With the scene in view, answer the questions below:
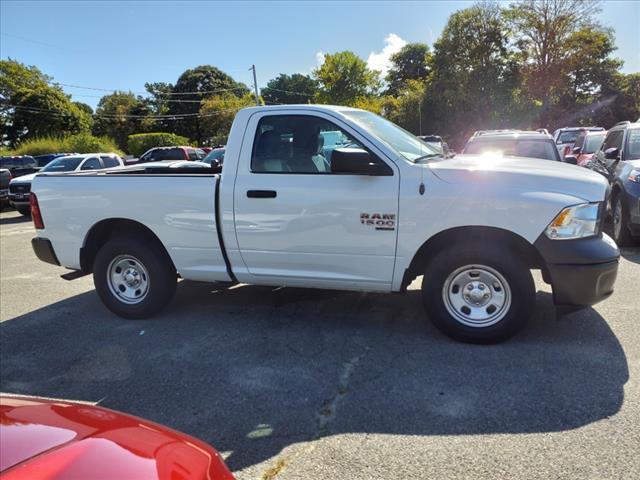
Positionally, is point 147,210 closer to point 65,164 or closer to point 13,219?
point 65,164

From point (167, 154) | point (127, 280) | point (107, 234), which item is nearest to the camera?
point (127, 280)

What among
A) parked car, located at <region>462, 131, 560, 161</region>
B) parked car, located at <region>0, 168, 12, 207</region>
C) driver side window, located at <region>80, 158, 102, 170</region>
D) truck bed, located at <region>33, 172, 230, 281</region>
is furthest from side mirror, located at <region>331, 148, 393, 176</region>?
parked car, located at <region>0, 168, 12, 207</region>

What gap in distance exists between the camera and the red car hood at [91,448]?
145 centimetres

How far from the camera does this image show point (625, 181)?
7.21 m

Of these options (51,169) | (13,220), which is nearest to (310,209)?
(51,169)

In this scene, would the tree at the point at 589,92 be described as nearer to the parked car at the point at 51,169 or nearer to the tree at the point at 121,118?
the parked car at the point at 51,169

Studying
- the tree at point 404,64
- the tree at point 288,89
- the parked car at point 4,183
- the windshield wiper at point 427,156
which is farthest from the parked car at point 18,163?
the tree at point 288,89

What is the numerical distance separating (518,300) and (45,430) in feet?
11.0

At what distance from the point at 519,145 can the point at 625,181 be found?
1.67 metres

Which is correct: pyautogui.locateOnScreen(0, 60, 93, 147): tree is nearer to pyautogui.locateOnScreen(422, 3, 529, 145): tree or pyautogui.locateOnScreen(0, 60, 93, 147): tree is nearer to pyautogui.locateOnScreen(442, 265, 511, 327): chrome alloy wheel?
pyautogui.locateOnScreen(422, 3, 529, 145): tree

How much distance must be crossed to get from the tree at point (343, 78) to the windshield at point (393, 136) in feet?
129

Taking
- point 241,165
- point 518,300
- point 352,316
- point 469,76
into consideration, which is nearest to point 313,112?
point 241,165

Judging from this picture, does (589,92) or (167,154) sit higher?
(589,92)

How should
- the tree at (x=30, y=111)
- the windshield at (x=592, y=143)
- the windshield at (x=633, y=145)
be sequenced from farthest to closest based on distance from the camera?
the tree at (x=30, y=111), the windshield at (x=592, y=143), the windshield at (x=633, y=145)
